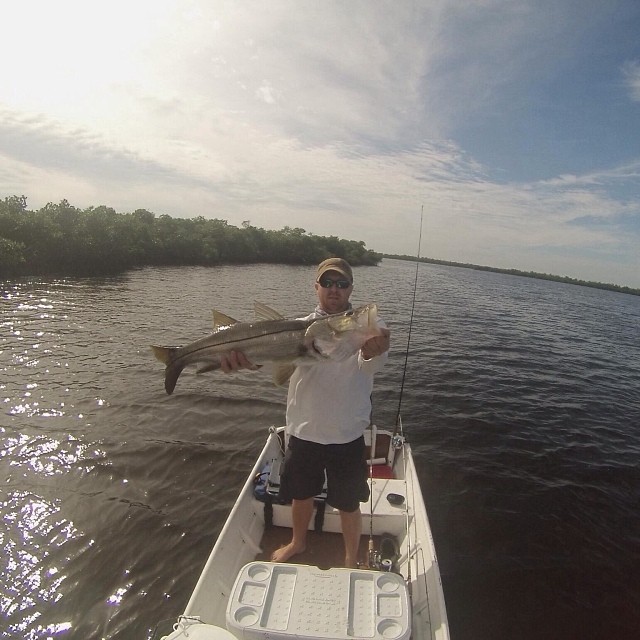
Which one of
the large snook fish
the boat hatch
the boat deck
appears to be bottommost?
the boat deck

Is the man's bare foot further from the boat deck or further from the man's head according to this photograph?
the man's head

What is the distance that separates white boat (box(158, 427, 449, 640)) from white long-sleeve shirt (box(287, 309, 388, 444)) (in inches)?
53.8

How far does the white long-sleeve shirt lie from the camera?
4.43 m

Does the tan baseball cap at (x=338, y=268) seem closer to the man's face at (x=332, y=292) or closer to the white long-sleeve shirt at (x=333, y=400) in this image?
the man's face at (x=332, y=292)

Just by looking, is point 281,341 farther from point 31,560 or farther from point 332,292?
point 31,560

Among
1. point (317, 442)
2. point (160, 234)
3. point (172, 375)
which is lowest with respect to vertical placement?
point (317, 442)

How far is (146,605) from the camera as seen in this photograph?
6.25 metres

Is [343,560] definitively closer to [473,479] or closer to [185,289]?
[473,479]

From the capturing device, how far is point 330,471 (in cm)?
472

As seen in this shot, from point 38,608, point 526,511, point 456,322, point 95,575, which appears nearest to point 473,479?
point 526,511

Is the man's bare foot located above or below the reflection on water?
above

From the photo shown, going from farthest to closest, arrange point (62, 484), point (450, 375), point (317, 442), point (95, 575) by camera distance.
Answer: point (450, 375) → point (62, 484) → point (95, 575) → point (317, 442)

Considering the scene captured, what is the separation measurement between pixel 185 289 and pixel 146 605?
32.6 m

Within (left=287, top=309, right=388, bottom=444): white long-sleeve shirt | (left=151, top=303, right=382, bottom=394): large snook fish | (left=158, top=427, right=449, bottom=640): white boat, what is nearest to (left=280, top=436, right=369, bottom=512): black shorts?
(left=287, top=309, right=388, bottom=444): white long-sleeve shirt
